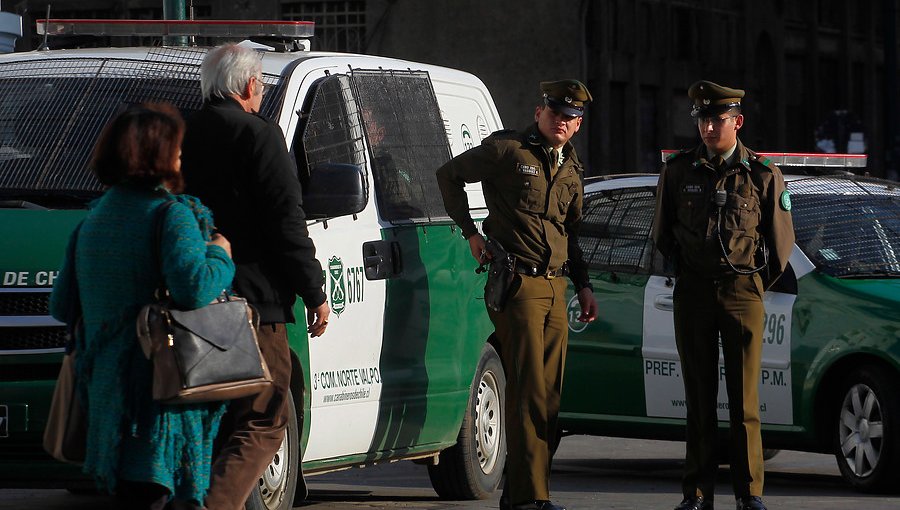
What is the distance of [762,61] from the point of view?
124 feet

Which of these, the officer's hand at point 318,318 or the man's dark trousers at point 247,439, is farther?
the officer's hand at point 318,318

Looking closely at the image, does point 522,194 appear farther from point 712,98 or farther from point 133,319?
point 133,319

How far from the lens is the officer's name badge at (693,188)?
8.27 metres

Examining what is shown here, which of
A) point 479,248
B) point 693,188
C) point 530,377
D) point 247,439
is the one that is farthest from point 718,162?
point 247,439

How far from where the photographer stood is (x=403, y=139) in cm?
883

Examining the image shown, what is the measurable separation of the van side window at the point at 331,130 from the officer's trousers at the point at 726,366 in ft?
4.96

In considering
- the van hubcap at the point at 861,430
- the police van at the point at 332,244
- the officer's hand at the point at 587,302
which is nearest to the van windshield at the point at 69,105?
the police van at the point at 332,244

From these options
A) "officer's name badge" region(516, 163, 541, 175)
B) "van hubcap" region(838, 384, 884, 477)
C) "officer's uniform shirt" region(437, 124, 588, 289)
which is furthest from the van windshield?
"van hubcap" region(838, 384, 884, 477)

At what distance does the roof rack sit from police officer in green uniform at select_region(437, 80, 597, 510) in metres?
0.98

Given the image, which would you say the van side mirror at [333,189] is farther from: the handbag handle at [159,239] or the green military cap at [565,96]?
the handbag handle at [159,239]

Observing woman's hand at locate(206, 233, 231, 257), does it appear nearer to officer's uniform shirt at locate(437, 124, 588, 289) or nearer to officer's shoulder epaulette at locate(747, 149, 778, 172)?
officer's uniform shirt at locate(437, 124, 588, 289)

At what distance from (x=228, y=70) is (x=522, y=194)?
202cm

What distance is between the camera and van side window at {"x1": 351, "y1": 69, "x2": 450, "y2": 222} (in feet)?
27.9

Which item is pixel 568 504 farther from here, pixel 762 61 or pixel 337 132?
pixel 762 61
